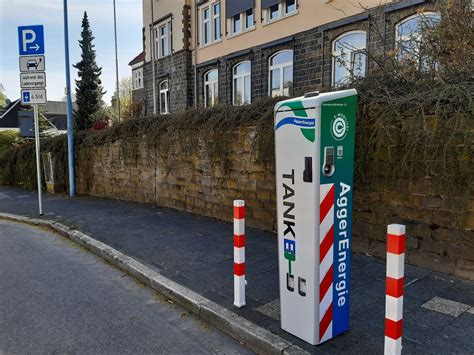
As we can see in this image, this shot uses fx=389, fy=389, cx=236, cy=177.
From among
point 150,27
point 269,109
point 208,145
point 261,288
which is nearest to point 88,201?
point 208,145

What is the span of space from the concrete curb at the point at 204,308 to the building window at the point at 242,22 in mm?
14705

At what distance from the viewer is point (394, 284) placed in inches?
103

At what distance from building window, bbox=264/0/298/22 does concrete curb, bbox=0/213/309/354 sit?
1324 centimetres

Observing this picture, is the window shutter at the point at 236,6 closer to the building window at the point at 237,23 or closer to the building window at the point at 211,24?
the building window at the point at 237,23

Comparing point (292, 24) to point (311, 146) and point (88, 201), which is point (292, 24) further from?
point (311, 146)

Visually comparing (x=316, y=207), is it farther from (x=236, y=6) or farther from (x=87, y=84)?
(x=87, y=84)

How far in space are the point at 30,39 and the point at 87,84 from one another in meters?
33.6

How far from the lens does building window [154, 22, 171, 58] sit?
24009 mm

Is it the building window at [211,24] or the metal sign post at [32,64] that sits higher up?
the building window at [211,24]

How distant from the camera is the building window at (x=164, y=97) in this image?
2461cm

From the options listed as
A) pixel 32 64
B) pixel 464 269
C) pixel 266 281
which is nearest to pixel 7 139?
pixel 32 64

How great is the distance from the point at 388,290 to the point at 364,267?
2.49 m

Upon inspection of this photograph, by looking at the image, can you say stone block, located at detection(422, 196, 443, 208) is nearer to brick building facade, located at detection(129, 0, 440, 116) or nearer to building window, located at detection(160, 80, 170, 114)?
brick building facade, located at detection(129, 0, 440, 116)

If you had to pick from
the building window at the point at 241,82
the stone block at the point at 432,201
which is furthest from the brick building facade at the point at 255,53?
the stone block at the point at 432,201
